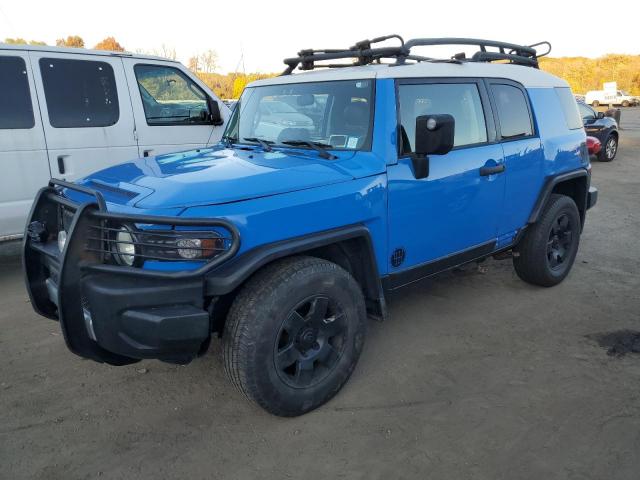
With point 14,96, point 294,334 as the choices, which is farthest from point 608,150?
point 14,96

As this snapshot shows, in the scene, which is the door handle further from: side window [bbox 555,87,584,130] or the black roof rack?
side window [bbox 555,87,584,130]

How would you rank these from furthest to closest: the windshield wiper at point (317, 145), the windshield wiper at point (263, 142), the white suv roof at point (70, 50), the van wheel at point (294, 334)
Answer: the white suv roof at point (70, 50) < the windshield wiper at point (263, 142) < the windshield wiper at point (317, 145) < the van wheel at point (294, 334)

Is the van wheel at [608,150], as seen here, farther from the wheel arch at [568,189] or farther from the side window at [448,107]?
the side window at [448,107]

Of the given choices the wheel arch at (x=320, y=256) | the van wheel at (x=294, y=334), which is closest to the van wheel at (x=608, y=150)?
the wheel arch at (x=320, y=256)

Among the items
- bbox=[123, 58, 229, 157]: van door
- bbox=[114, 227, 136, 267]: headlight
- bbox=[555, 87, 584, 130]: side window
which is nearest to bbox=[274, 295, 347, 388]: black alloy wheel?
bbox=[114, 227, 136, 267]: headlight

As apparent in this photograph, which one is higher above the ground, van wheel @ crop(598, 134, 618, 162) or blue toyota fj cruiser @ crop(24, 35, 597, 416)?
blue toyota fj cruiser @ crop(24, 35, 597, 416)

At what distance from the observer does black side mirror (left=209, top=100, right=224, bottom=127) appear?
6.12 m

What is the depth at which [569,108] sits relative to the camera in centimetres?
489

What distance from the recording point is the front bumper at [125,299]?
2.41 m

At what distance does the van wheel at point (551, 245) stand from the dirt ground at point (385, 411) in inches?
17.4

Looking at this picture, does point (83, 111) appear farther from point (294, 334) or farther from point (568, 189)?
point (568, 189)

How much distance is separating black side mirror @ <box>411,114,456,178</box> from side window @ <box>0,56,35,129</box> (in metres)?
3.89

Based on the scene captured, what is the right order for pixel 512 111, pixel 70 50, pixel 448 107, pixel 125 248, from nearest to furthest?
1. pixel 125 248
2. pixel 448 107
3. pixel 512 111
4. pixel 70 50

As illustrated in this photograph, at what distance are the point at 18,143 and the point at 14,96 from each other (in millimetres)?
437
